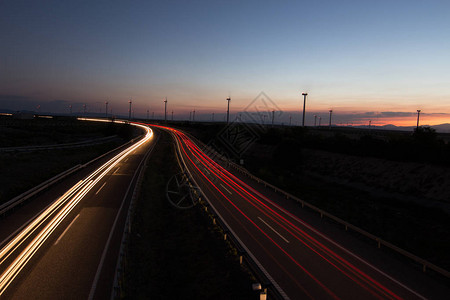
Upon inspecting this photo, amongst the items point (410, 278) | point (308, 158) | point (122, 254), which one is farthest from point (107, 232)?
point (308, 158)

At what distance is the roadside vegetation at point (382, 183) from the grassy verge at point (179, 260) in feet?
39.5

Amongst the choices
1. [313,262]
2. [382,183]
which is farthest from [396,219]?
[382,183]

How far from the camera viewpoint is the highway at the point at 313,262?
10.9m

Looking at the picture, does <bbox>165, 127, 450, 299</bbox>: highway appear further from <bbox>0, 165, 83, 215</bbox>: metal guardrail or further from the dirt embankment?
the dirt embankment

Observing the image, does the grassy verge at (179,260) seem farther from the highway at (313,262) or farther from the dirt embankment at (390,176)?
the dirt embankment at (390,176)

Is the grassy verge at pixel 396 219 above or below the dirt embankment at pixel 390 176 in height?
below

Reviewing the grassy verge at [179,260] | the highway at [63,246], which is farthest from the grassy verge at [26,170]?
the grassy verge at [179,260]

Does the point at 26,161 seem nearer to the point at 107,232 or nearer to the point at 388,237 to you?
the point at 107,232

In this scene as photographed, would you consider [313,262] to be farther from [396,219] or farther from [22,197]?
[22,197]

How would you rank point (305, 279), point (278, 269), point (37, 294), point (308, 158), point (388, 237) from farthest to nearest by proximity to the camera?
→ point (308, 158) → point (388, 237) → point (278, 269) → point (305, 279) → point (37, 294)

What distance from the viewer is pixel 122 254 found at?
11.9m

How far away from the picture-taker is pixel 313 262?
517 inches

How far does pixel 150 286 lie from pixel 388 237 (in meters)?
16.6

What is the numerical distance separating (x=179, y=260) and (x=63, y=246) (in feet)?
20.1
